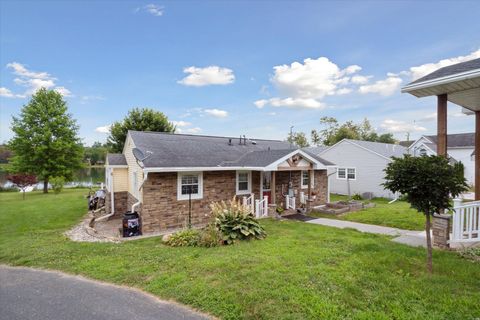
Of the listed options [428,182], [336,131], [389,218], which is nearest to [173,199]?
[428,182]

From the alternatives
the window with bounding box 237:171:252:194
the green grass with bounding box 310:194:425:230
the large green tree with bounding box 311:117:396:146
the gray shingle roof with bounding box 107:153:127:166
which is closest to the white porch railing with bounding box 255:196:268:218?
the window with bounding box 237:171:252:194

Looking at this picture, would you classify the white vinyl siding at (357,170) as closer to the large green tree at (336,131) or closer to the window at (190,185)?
the window at (190,185)

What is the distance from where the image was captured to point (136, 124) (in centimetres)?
2938

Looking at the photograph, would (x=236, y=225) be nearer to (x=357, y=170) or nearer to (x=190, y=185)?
(x=190, y=185)

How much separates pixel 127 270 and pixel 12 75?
1995cm

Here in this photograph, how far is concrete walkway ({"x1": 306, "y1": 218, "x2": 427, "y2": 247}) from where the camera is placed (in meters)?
7.14

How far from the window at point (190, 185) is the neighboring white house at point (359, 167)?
10362 mm

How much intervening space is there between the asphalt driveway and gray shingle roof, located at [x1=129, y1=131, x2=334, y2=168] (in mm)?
4597

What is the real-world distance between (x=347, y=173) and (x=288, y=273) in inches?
662

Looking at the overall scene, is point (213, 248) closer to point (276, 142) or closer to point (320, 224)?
point (320, 224)

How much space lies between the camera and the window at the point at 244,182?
1168cm

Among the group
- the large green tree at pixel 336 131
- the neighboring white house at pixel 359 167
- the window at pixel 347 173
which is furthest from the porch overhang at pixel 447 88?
the large green tree at pixel 336 131

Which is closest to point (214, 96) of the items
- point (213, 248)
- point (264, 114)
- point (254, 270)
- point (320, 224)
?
point (264, 114)

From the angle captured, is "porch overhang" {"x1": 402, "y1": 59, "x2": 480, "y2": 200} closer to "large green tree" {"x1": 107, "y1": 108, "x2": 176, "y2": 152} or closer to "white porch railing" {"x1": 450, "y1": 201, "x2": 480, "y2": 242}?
"white porch railing" {"x1": 450, "y1": 201, "x2": 480, "y2": 242}
